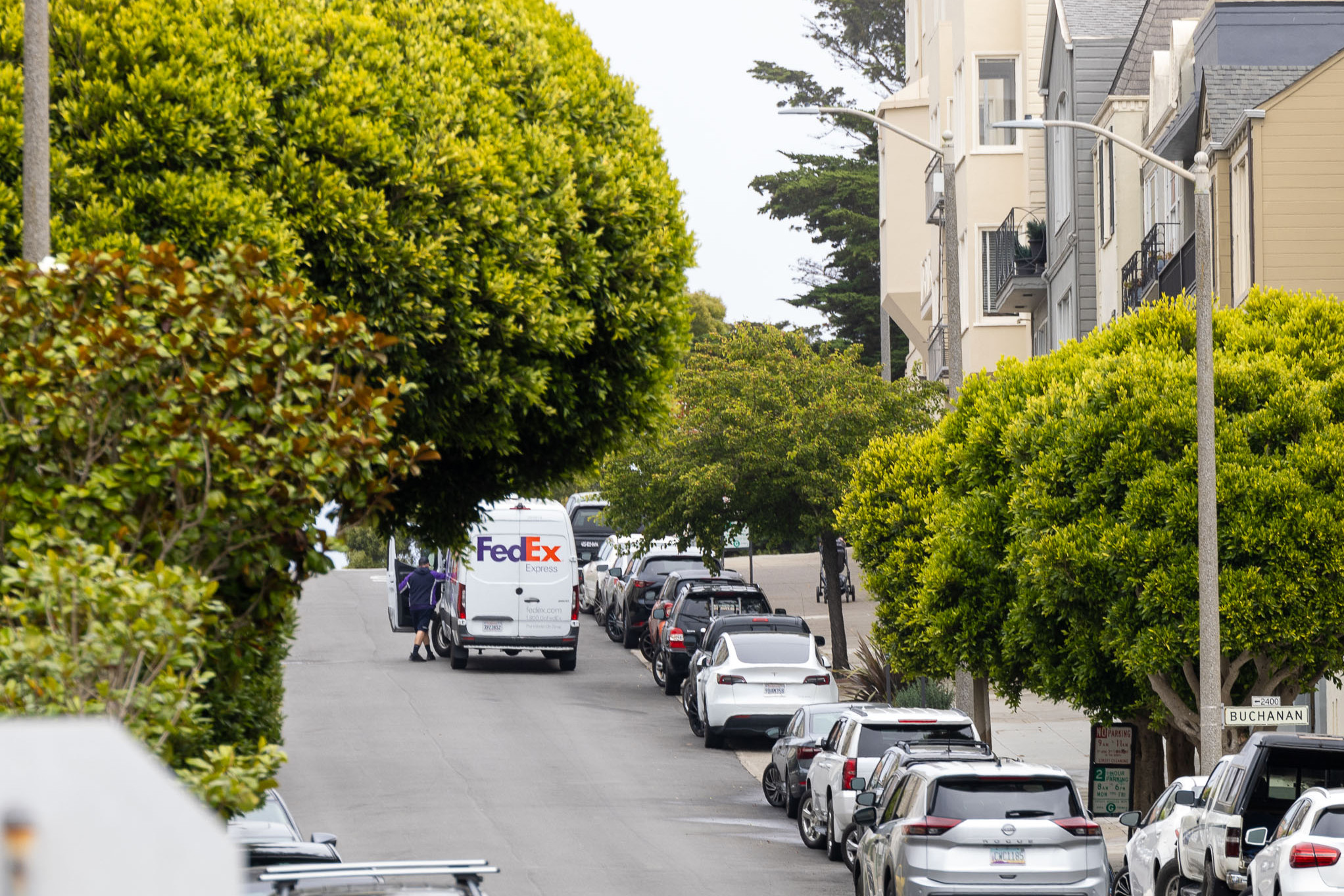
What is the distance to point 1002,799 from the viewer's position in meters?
14.9

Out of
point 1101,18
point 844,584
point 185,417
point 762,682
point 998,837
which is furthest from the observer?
point 844,584

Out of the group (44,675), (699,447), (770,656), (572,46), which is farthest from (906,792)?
(699,447)

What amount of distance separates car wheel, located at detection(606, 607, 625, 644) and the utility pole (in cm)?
3336

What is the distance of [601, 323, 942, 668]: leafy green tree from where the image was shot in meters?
35.0

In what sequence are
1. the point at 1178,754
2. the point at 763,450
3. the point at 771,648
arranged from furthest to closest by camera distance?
1. the point at 763,450
2. the point at 771,648
3. the point at 1178,754

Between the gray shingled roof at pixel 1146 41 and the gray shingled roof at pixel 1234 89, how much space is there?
22.0 ft

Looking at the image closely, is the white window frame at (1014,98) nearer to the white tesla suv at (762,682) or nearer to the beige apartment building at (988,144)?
the beige apartment building at (988,144)

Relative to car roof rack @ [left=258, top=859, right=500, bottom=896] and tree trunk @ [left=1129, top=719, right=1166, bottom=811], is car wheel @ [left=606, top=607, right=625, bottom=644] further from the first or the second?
car roof rack @ [left=258, top=859, right=500, bottom=896]

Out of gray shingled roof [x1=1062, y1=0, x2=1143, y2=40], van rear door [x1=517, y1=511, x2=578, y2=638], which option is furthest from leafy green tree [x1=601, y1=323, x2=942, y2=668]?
gray shingled roof [x1=1062, y1=0, x2=1143, y2=40]

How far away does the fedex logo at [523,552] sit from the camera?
116 ft

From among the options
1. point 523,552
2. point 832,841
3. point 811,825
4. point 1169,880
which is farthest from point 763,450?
point 1169,880

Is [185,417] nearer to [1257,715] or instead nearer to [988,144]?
[1257,715]

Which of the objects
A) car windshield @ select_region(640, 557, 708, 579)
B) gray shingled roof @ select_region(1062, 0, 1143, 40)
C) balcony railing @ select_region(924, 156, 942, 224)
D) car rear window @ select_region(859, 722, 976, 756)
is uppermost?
gray shingled roof @ select_region(1062, 0, 1143, 40)

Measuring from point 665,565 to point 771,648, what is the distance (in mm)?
12146
